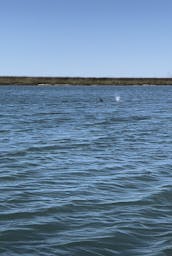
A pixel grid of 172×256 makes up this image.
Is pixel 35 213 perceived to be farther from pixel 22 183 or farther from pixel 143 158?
pixel 143 158

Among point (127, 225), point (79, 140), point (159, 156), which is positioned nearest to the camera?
point (127, 225)

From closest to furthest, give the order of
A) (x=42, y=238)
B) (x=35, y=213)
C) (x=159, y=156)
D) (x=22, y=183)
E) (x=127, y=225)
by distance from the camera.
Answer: (x=42, y=238) < (x=127, y=225) < (x=35, y=213) < (x=22, y=183) < (x=159, y=156)

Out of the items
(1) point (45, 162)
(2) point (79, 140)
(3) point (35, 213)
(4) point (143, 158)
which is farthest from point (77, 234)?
(2) point (79, 140)

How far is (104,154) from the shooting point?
16.9 m

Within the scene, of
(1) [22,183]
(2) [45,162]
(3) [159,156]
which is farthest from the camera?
(3) [159,156]

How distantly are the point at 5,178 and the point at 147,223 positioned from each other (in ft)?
16.3

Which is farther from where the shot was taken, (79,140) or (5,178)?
(79,140)

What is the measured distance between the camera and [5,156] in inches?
636

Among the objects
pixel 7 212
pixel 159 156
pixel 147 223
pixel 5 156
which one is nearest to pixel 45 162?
pixel 5 156

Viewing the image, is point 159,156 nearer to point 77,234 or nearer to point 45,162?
point 45,162

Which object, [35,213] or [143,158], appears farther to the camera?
[143,158]

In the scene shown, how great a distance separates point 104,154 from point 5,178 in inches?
201

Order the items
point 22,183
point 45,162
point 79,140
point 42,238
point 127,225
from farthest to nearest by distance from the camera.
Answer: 1. point 79,140
2. point 45,162
3. point 22,183
4. point 127,225
5. point 42,238

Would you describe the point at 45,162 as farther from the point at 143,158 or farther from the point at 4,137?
the point at 4,137
